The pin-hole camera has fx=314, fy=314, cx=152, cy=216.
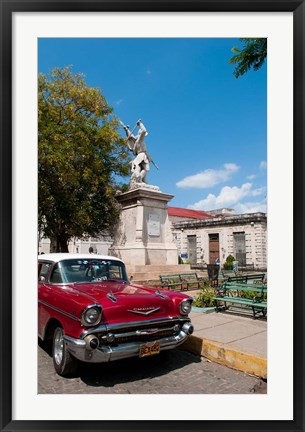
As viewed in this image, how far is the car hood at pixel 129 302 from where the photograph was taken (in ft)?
12.8

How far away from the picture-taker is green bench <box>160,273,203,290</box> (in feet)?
34.7

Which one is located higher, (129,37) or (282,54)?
(129,37)

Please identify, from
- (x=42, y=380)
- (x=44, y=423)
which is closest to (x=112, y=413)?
(x=44, y=423)

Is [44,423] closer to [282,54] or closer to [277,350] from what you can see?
[277,350]

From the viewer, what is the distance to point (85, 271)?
16.9 feet

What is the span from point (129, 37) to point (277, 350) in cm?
316

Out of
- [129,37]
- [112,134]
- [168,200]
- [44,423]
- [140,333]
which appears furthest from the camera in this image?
[112,134]

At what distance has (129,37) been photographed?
119 inches

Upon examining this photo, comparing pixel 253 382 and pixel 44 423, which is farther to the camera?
pixel 253 382

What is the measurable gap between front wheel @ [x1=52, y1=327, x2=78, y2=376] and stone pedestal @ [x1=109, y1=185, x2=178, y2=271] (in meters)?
7.15

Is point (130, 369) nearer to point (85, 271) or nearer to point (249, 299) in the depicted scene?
point (85, 271)

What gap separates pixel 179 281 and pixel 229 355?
7.07 m

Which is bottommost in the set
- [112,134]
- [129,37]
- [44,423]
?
[44,423]

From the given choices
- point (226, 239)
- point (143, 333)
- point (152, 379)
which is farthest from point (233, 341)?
point (226, 239)
